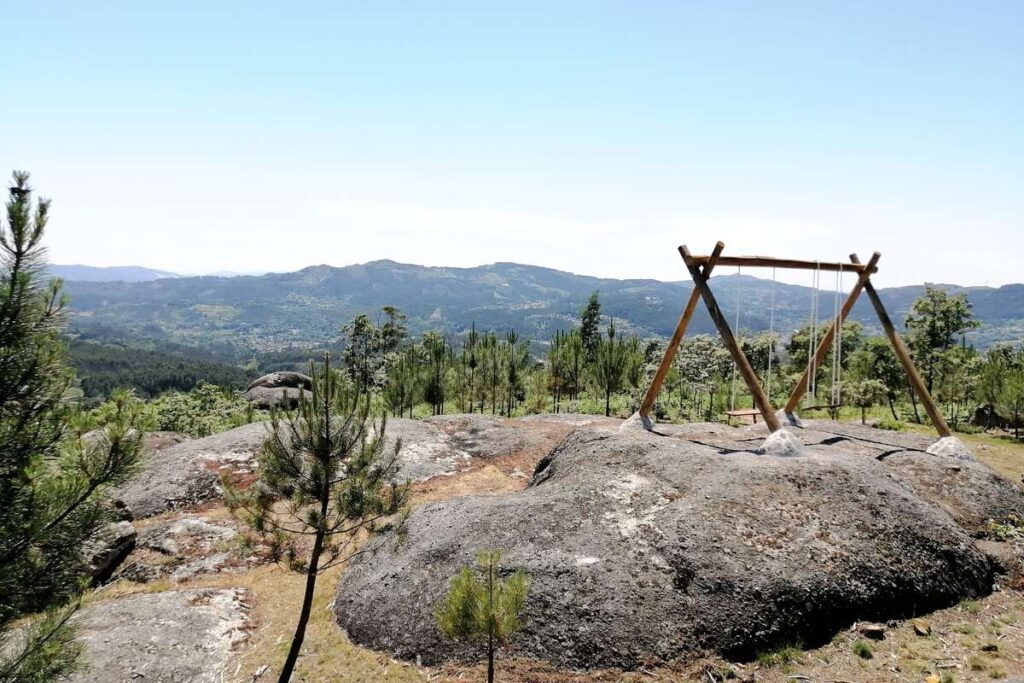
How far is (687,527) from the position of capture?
34.1 feet

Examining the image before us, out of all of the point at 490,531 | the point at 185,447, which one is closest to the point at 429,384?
the point at 185,447

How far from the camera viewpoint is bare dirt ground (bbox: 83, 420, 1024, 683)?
8398 millimetres

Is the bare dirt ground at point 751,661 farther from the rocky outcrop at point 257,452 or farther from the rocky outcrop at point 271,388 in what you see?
the rocky outcrop at point 271,388

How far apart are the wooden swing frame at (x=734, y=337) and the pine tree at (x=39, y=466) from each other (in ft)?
40.6

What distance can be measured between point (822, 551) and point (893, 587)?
4.54 feet

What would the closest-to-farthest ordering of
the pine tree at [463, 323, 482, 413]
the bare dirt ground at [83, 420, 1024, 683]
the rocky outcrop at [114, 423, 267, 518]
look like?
the bare dirt ground at [83, 420, 1024, 683]
the rocky outcrop at [114, 423, 267, 518]
the pine tree at [463, 323, 482, 413]

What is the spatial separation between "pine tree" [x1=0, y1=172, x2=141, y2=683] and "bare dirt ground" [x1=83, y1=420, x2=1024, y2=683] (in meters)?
2.82

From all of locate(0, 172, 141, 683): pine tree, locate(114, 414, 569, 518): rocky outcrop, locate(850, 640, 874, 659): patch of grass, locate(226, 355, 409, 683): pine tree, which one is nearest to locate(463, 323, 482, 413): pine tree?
locate(114, 414, 569, 518): rocky outcrop

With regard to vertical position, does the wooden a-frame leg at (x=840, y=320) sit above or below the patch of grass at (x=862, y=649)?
above

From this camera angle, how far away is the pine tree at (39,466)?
4977 mm

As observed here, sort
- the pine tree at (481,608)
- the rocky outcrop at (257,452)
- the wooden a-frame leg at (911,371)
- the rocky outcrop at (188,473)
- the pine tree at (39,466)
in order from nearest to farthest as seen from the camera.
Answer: the pine tree at (39,466) < the pine tree at (481,608) < the wooden a-frame leg at (911,371) < the rocky outcrop at (188,473) < the rocky outcrop at (257,452)

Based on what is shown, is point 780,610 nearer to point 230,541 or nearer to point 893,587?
point 893,587

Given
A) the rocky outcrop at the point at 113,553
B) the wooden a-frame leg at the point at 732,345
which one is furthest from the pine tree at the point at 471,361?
the rocky outcrop at the point at 113,553

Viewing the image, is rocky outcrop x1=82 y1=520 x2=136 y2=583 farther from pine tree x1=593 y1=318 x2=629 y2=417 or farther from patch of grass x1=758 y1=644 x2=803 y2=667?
pine tree x1=593 y1=318 x2=629 y2=417
